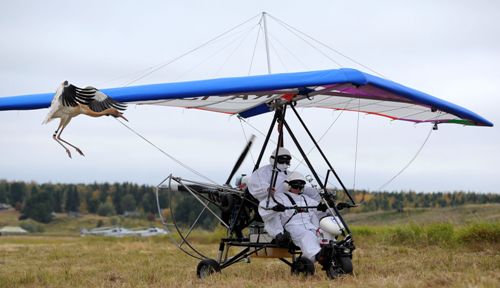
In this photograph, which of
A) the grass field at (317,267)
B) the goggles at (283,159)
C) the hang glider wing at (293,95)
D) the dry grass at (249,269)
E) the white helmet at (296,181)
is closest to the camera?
the dry grass at (249,269)

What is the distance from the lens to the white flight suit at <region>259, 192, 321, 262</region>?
10102 millimetres

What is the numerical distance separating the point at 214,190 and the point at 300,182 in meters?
1.36

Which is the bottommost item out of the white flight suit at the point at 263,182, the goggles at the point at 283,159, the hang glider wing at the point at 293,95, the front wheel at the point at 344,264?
the front wheel at the point at 344,264

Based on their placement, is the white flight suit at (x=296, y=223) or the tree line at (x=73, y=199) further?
the tree line at (x=73, y=199)

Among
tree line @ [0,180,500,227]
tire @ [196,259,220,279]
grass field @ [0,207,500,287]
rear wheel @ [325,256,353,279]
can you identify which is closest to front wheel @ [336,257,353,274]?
rear wheel @ [325,256,353,279]

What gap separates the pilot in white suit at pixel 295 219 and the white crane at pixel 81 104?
8.58 feet

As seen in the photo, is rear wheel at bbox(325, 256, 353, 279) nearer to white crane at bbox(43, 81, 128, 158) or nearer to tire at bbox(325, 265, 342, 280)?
tire at bbox(325, 265, 342, 280)

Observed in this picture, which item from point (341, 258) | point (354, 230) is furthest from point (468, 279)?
point (354, 230)

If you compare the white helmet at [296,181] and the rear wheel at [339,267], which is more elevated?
the white helmet at [296,181]

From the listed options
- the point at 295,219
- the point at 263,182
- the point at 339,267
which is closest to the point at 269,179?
the point at 263,182

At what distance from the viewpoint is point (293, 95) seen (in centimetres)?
1101

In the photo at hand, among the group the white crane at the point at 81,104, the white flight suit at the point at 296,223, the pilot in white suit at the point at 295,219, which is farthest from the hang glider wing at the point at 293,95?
the white flight suit at the point at 296,223

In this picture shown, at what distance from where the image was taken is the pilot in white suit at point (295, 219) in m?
10.1

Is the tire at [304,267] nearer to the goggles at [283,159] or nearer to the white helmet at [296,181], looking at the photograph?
the white helmet at [296,181]
